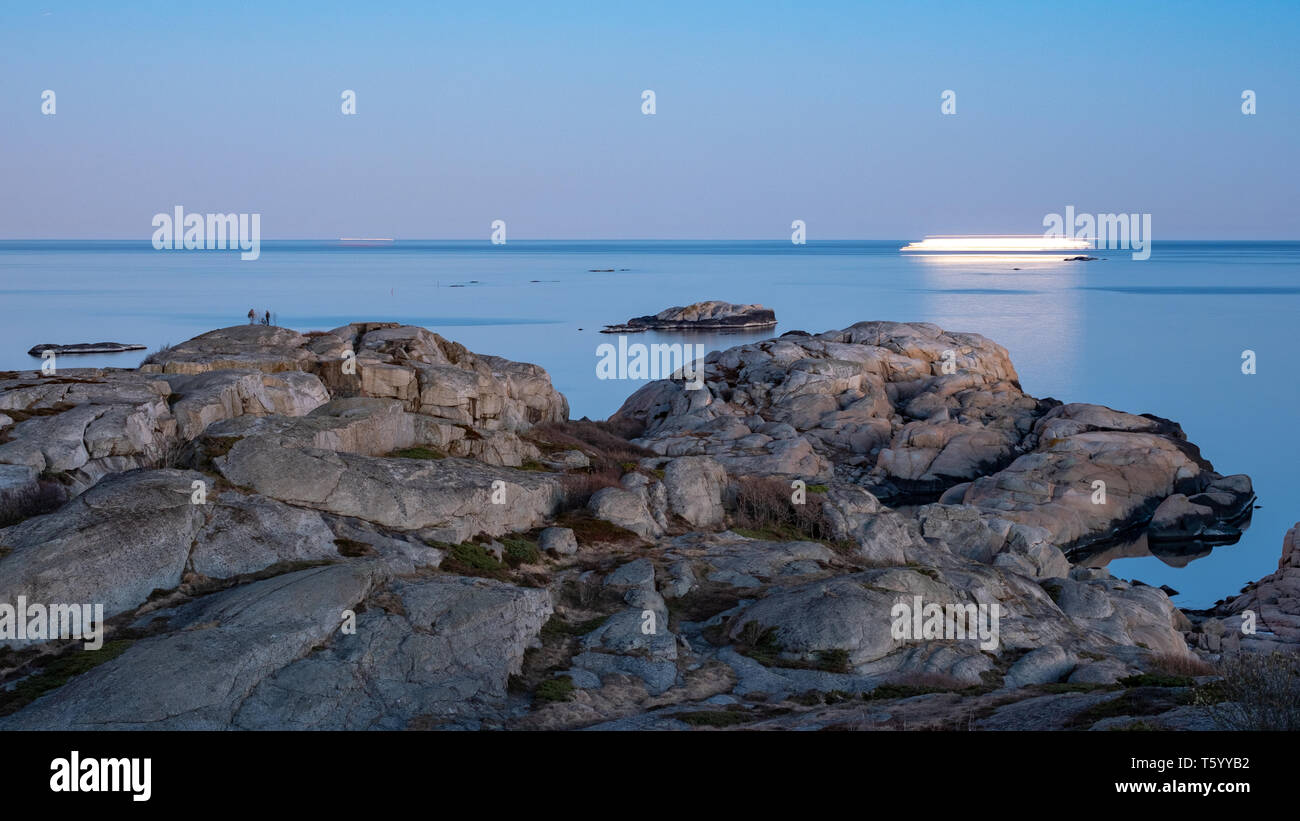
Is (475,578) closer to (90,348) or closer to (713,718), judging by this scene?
(713,718)

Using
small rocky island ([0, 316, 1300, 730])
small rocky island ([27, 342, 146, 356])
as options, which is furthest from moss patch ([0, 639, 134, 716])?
small rocky island ([27, 342, 146, 356])

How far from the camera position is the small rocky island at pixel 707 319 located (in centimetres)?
12419

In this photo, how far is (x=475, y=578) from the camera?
2030cm

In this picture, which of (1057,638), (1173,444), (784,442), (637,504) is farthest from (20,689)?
(1173,444)

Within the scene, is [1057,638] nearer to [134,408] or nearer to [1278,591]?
[1278,591]

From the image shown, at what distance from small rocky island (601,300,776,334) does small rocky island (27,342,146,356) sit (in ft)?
170

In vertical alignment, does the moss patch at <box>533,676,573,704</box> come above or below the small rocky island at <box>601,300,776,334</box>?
below

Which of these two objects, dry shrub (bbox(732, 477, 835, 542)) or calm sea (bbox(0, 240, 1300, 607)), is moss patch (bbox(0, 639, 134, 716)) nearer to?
dry shrub (bbox(732, 477, 835, 542))

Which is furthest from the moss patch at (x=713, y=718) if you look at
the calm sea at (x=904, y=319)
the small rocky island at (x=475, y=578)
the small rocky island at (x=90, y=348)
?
the small rocky island at (x=90, y=348)

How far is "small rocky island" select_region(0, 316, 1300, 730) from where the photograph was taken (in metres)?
15.1

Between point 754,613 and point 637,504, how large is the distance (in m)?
6.74

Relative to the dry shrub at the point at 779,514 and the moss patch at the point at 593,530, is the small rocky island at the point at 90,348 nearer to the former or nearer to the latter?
the dry shrub at the point at 779,514

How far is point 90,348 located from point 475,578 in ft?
253

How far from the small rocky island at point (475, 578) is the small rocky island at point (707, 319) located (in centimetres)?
8471
